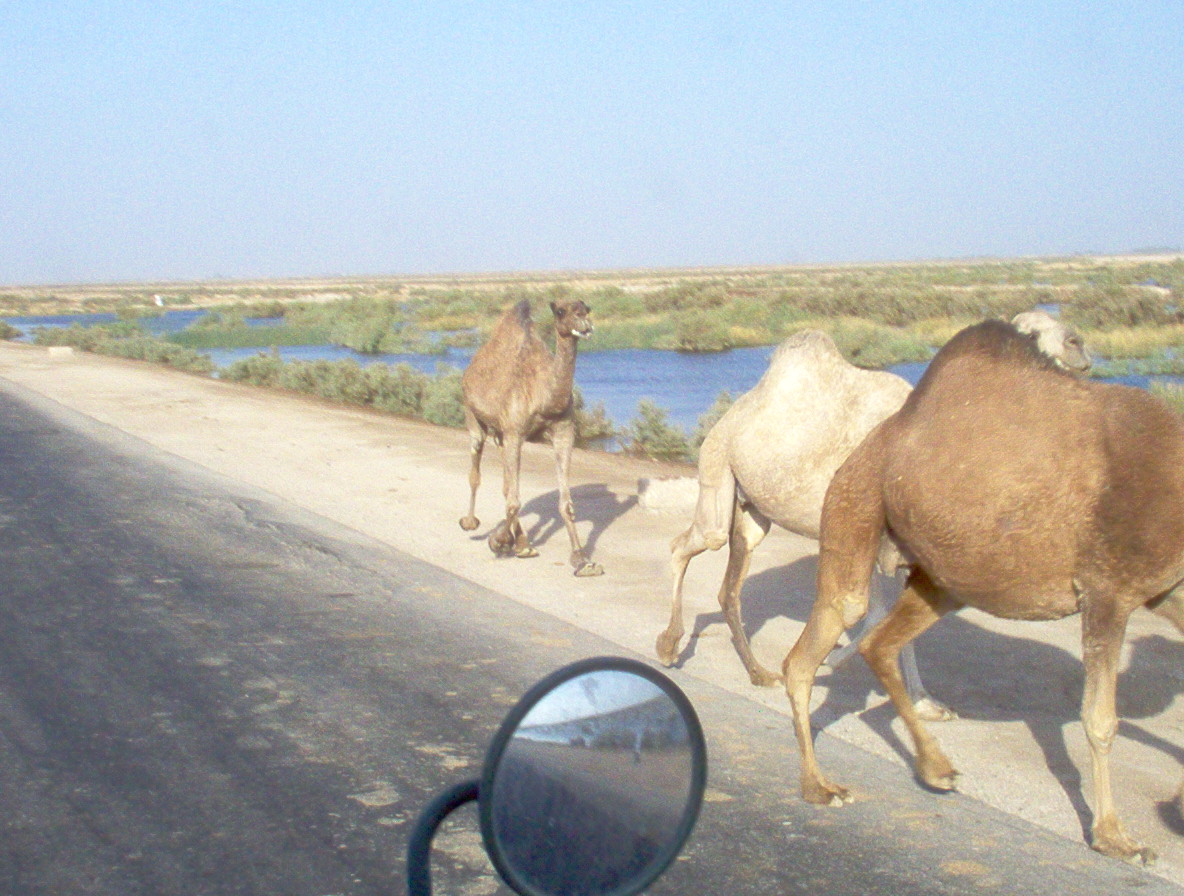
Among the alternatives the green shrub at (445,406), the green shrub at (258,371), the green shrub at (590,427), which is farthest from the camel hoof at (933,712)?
the green shrub at (258,371)

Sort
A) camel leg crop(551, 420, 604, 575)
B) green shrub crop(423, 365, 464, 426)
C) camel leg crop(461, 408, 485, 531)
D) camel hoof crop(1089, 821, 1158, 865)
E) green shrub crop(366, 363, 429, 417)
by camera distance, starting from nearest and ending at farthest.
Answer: camel hoof crop(1089, 821, 1158, 865) < camel leg crop(551, 420, 604, 575) < camel leg crop(461, 408, 485, 531) < green shrub crop(423, 365, 464, 426) < green shrub crop(366, 363, 429, 417)

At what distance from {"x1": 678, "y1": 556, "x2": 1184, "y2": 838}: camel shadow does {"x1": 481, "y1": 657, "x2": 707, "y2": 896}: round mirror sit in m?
→ 2.97

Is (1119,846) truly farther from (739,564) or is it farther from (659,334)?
(659,334)

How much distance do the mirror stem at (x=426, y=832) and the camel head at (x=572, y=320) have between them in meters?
7.98

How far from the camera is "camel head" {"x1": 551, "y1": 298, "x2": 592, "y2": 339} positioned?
1016 centimetres

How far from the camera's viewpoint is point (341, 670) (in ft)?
23.1

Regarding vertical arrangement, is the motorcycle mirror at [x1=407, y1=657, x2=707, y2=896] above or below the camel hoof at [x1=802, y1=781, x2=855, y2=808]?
above

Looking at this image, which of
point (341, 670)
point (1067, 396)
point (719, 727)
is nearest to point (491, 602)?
point (341, 670)

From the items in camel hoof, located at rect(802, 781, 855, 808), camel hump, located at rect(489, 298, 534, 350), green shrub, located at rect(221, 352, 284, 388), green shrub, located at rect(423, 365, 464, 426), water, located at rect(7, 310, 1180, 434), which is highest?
camel hump, located at rect(489, 298, 534, 350)

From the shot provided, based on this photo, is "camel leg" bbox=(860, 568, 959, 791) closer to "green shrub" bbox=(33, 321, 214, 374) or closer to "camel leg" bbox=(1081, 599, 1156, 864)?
"camel leg" bbox=(1081, 599, 1156, 864)

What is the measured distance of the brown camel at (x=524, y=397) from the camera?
10297 mm

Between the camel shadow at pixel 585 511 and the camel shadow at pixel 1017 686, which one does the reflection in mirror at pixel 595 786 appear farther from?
the camel shadow at pixel 585 511

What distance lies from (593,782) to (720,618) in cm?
622

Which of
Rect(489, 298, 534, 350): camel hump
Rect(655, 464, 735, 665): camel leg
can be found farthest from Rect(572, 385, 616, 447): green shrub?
Rect(655, 464, 735, 665): camel leg
